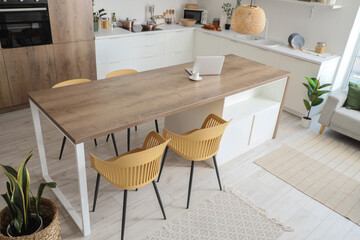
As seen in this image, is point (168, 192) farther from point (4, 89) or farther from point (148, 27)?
point (148, 27)

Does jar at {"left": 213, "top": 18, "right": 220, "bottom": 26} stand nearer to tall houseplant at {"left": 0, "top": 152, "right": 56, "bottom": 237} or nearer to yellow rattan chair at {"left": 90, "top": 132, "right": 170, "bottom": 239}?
yellow rattan chair at {"left": 90, "top": 132, "right": 170, "bottom": 239}

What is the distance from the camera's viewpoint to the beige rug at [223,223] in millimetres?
2445

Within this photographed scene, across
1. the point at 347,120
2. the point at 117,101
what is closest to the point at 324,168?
the point at 347,120

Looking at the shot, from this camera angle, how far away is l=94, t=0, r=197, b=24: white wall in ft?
16.7

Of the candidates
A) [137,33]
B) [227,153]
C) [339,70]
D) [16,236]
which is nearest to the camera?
[16,236]

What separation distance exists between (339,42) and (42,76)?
13.8ft

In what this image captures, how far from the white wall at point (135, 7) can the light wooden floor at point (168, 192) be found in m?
2.42

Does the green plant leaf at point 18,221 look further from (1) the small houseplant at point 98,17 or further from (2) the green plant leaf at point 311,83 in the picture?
(2) the green plant leaf at point 311,83

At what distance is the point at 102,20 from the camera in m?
4.93

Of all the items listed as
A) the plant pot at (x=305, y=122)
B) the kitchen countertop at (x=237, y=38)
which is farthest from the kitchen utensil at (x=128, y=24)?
the plant pot at (x=305, y=122)

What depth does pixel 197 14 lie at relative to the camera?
603 cm

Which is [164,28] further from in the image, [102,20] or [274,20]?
[274,20]

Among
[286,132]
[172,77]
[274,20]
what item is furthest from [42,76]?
[274,20]

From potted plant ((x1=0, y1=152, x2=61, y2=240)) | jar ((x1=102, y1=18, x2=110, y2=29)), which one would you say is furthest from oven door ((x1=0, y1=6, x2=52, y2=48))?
potted plant ((x1=0, y1=152, x2=61, y2=240))
